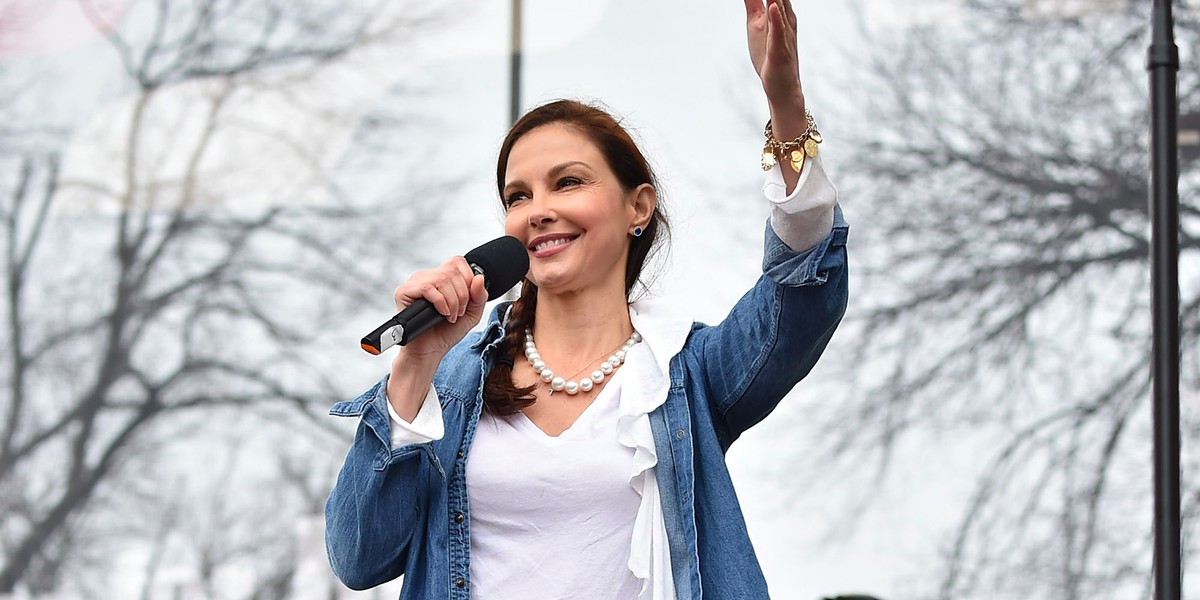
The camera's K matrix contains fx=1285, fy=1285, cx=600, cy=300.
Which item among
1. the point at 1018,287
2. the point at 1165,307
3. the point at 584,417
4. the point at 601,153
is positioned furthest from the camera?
the point at 1018,287

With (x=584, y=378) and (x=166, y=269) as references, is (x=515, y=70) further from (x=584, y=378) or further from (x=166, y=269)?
(x=584, y=378)

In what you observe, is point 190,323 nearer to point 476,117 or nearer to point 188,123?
point 188,123

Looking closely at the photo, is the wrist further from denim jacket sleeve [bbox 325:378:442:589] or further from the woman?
denim jacket sleeve [bbox 325:378:442:589]

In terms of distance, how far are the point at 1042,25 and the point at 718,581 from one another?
2.12 meters

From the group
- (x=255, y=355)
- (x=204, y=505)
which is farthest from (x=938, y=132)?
(x=204, y=505)

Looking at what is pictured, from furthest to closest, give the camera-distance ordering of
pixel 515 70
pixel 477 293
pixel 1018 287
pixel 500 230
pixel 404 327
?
pixel 515 70, pixel 500 230, pixel 1018 287, pixel 477 293, pixel 404 327

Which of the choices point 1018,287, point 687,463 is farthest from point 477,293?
point 1018,287

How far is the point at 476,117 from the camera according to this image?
3270mm

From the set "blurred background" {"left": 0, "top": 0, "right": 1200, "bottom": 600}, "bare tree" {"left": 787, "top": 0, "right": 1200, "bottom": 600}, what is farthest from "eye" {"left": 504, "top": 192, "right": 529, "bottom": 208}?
"bare tree" {"left": 787, "top": 0, "right": 1200, "bottom": 600}

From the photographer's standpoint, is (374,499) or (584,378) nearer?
(374,499)

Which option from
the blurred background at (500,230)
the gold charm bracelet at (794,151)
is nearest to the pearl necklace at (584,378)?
the gold charm bracelet at (794,151)

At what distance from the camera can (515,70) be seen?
3.23m

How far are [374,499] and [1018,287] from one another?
202 cm

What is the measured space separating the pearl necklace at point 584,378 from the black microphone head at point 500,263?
12 cm
